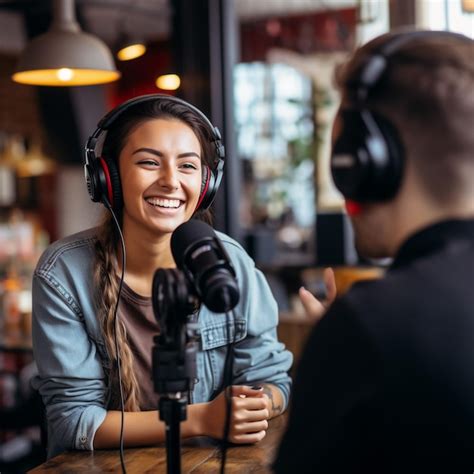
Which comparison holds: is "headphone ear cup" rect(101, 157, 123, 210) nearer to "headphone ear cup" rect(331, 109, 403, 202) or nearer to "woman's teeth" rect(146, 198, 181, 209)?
"woman's teeth" rect(146, 198, 181, 209)

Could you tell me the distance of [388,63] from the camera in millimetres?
956

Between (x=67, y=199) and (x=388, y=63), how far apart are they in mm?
6868

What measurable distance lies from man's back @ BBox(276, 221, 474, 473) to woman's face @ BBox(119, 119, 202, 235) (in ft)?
2.60

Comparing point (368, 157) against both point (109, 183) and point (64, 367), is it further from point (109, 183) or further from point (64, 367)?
point (64, 367)

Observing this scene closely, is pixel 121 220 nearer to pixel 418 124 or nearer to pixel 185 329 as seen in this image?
pixel 185 329

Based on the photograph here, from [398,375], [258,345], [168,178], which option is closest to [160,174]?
[168,178]

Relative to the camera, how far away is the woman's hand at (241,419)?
1.49 m

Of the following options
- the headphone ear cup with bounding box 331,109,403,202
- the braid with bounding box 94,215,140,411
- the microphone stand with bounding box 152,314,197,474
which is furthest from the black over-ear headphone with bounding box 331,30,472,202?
the braid with bounding box 94,215,140,411

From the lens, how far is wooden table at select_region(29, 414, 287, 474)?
1401 mm

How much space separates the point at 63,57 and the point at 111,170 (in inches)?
53.4

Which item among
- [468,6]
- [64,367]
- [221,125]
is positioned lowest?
[64,367]

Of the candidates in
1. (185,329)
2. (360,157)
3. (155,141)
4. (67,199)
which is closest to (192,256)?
(185,329)

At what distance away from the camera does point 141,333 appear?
166cm

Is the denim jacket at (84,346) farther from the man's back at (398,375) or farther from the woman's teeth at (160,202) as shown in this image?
the man's back at (398,375)
